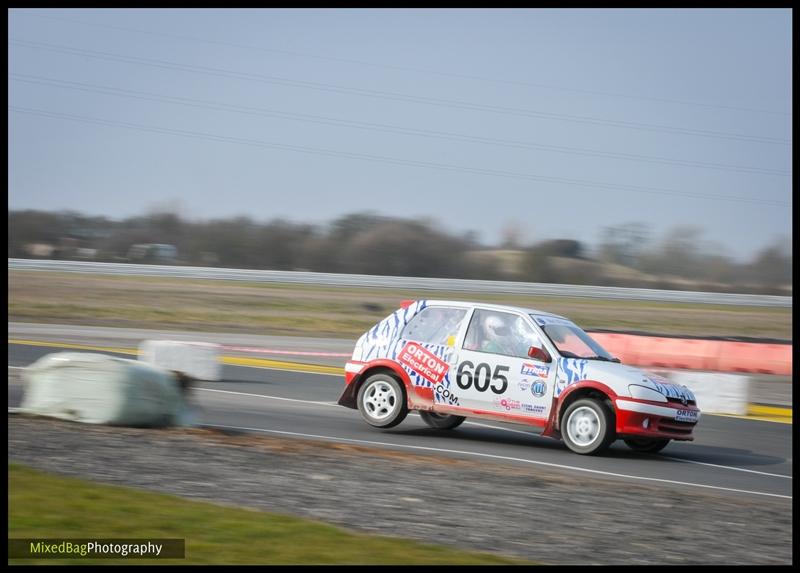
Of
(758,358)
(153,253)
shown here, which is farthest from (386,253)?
(758,358)

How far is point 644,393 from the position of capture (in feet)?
37.2

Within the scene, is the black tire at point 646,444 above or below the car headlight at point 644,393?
below

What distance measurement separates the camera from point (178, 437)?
10797 mm

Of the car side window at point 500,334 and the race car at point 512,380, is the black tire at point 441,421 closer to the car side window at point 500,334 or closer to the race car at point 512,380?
the race car at point 512,380

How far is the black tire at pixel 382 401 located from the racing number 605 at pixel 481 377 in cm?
82

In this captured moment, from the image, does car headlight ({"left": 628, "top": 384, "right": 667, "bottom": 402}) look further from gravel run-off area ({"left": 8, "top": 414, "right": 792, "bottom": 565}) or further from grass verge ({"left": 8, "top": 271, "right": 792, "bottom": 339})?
grass verge ({"left": 8, "top": 271, "right": 792, "bottom": 339})

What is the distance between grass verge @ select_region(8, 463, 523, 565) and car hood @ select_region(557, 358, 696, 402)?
506 centimetres

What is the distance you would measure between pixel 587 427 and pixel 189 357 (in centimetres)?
879

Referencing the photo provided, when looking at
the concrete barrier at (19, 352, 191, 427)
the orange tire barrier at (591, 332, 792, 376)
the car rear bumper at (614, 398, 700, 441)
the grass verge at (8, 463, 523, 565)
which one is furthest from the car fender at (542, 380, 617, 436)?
the orange tire barrier at (591, 332, 792, 376)

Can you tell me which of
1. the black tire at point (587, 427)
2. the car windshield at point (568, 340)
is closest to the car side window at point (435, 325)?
the car windshield at point (568, 340)

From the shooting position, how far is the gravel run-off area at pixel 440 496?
722cm

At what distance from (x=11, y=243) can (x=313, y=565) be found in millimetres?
48199

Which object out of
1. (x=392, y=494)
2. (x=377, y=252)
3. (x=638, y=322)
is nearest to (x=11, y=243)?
(x=377, y=252)

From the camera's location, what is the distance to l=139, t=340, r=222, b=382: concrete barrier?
18.1m
